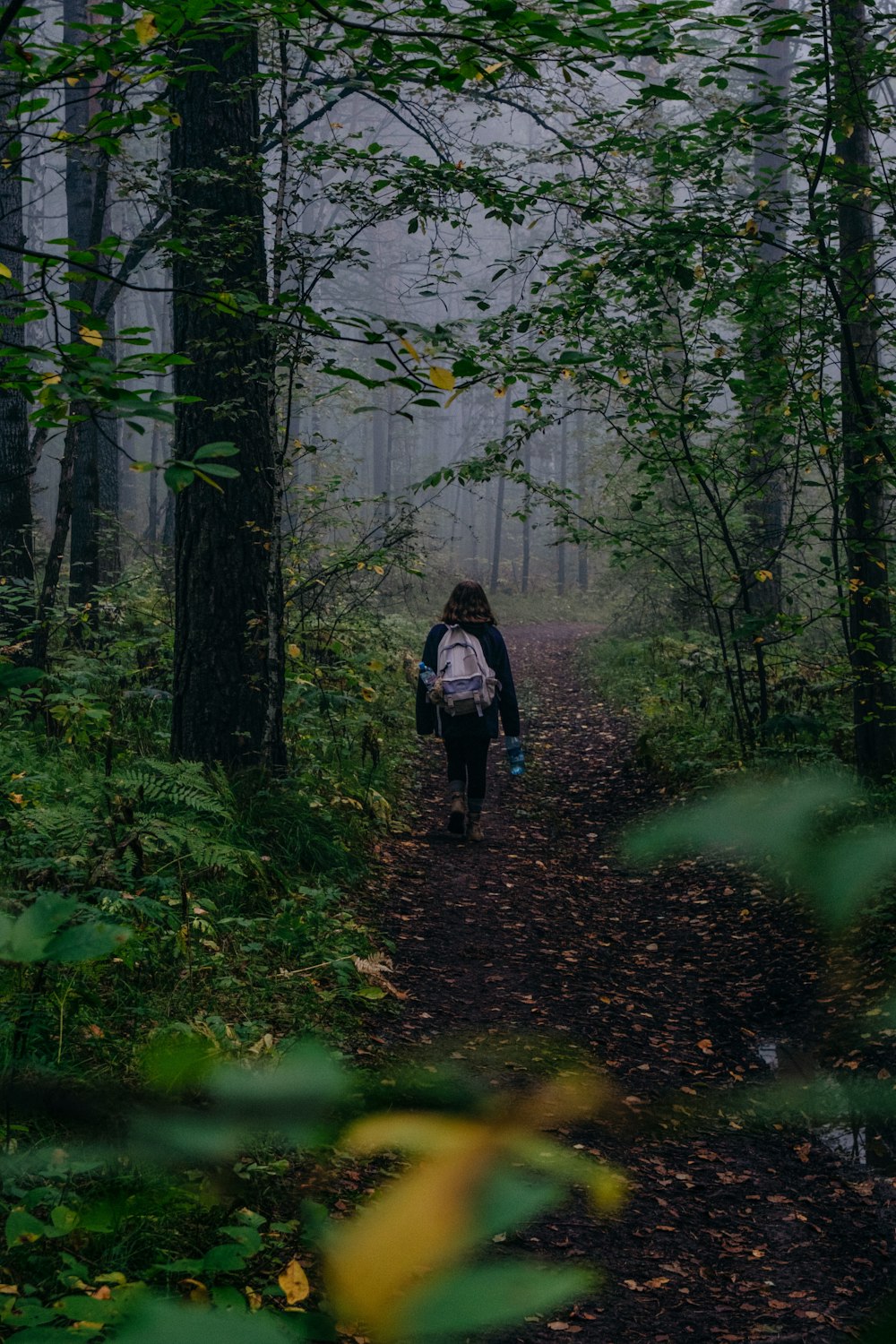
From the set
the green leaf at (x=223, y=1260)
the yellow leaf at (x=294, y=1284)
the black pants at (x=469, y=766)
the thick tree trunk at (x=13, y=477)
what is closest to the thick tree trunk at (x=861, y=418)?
the black pants at (x=469, y=766)

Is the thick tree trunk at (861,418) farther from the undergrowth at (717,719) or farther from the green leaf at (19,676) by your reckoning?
the green leaf at (19,676)

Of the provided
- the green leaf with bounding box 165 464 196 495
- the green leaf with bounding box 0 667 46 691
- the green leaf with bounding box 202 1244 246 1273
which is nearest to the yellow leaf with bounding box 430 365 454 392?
the green leaf with bounding box 165 464 196 495

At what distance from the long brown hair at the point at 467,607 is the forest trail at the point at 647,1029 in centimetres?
180

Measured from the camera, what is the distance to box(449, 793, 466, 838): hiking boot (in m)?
7.88

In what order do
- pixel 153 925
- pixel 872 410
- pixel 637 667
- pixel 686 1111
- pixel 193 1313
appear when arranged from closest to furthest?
pixel 193 1313 < pixel 686 1111 < pixel 153 925 < pixel 872 410 < pixel 637 667

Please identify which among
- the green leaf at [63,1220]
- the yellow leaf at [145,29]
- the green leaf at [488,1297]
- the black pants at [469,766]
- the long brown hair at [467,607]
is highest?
the yellow leaf at [145,29]

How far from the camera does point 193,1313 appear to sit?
2.27m

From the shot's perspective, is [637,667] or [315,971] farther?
[637,667]

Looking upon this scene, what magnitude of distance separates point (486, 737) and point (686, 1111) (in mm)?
3969

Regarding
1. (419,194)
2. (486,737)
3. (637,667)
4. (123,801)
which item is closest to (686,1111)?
(123,801)

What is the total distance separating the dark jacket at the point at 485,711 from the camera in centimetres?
783

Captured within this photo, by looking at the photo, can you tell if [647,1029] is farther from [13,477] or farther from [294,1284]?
[13,477]

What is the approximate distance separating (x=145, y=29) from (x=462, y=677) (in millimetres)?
5153

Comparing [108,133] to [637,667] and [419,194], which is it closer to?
[419,194]
